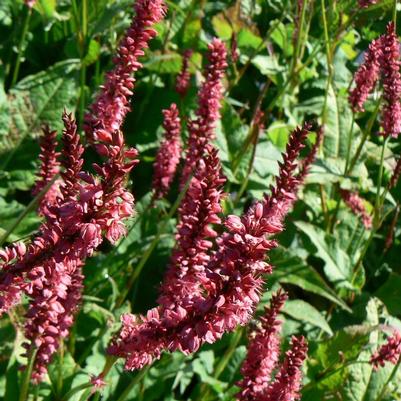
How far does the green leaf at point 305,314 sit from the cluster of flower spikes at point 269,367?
3.12 feet

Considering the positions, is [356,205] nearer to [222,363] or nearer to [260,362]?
[222,363]

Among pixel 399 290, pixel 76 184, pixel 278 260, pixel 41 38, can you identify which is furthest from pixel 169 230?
pixel 76 184

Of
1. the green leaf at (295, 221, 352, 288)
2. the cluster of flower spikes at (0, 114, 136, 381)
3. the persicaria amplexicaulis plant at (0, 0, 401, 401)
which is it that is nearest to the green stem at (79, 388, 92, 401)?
the persicaria amplexicaulis plant at (0, 0, 401, 401)

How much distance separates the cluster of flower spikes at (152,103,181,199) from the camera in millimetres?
2547

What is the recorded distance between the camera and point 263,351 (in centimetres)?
203

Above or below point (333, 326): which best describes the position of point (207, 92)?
above

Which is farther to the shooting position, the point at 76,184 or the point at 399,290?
the point at 399,290

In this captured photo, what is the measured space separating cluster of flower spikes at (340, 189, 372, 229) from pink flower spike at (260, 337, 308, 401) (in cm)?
162

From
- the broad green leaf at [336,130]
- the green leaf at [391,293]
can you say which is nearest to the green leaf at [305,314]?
the green leaf at [391,293]

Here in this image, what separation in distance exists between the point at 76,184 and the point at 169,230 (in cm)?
188

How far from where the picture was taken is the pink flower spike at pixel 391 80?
106 inches

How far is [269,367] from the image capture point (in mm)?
2053

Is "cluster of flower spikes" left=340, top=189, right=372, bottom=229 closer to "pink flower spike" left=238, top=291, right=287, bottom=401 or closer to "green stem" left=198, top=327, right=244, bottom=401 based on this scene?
"green stem" left=198, top=327, right=244, bottom=401

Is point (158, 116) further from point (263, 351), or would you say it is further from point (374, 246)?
point (263, 351)
